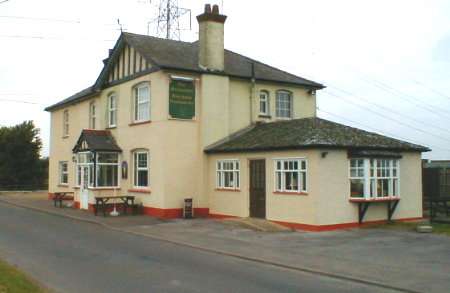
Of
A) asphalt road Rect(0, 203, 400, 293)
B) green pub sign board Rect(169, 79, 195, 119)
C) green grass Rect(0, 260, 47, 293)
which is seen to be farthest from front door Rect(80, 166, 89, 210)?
green grass Rect(0, 260, 47, 293)

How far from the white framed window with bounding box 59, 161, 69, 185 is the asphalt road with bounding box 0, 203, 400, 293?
18.2 meters

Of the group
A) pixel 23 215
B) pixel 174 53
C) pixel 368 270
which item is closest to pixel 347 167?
pixel 368 270

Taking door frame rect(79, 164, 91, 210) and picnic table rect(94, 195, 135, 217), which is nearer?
picnic table rect(94, 195, 135, 217)

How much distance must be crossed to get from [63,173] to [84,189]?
346 inches

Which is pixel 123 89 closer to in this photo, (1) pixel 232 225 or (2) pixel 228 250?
(1) pixel 232 225

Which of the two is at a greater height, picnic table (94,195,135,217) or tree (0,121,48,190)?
tree (0,121,48,190)

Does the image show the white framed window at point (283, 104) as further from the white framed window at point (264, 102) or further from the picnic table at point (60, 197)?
the picnic table at point (60, 197)

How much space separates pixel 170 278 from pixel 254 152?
1153cm

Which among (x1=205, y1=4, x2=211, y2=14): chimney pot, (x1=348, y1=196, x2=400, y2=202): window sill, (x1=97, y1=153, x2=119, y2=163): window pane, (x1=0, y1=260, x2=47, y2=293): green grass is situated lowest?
(x1=0, y1=260, x2=47, y2=293): green grass

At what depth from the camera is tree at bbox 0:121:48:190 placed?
4838cm

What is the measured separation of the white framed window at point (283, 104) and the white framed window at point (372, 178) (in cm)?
776

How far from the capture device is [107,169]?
26641 mm

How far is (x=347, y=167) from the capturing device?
63.6 feet

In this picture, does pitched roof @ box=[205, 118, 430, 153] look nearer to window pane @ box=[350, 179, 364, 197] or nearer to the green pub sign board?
window pane @ box=[350, 179, 364, 197]
